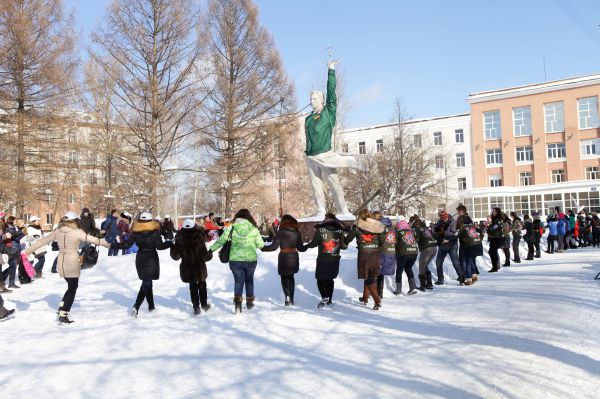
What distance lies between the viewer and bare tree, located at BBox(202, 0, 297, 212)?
27.5 metres

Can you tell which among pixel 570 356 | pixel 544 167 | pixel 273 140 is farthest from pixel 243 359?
pixel 544 167

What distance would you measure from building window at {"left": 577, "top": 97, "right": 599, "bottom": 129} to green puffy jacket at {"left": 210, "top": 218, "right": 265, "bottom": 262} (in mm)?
53254

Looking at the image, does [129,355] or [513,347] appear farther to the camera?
[129,355]

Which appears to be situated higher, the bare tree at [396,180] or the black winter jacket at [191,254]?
the bare tree at [396,180]

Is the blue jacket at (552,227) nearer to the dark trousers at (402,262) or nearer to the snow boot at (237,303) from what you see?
the dark trousers at (402,262)

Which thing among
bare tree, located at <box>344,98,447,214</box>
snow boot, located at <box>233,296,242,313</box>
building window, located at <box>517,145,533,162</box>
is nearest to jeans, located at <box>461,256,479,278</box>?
snow boot, located at <box>233,296,242,313</box>

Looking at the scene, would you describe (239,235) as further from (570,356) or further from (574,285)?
(574,285)

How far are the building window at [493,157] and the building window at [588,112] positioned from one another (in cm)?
800

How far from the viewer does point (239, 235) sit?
917 centimetres

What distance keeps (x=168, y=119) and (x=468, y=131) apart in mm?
44228

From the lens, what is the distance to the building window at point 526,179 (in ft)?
186

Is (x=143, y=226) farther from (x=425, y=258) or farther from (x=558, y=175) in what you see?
(x=558, y=175)

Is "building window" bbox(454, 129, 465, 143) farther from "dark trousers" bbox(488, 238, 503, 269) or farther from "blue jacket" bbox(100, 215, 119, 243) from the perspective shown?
"blue jacket" bbox(100, 215, 119, 243)

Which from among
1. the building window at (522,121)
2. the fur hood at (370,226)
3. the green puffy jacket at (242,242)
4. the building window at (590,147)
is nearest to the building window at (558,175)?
the building window at (590,147)
